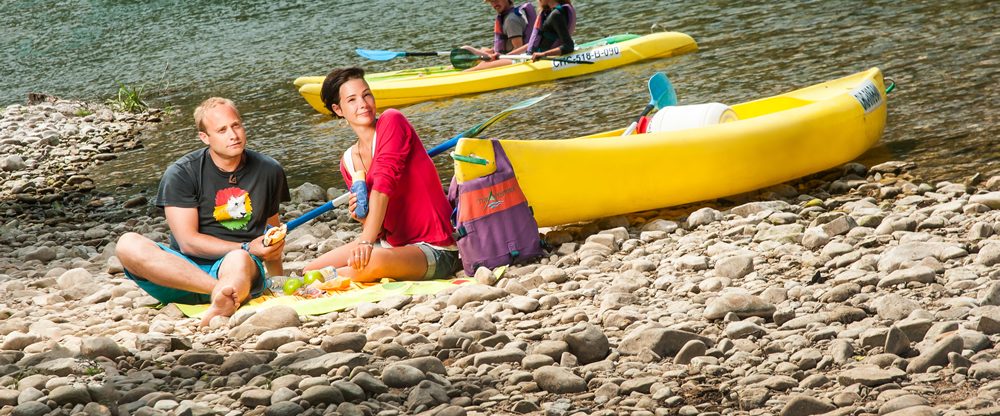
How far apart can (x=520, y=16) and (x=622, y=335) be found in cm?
755

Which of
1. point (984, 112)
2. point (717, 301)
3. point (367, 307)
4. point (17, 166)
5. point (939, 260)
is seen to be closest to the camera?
point (717, 301)

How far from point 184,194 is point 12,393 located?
4.65ft

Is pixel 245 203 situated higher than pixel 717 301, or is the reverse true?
pixel 245 203

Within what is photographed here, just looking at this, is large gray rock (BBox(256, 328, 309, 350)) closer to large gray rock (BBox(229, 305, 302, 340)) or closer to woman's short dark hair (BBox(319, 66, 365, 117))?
large gray rock (BBox(229, 305, 302, 340))

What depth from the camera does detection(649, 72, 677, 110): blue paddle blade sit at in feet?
21.9

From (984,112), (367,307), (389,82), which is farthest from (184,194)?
(389,82)

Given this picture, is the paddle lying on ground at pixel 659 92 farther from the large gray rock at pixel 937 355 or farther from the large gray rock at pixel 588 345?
the large gray rock at pixel 937 355

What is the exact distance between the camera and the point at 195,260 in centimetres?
454

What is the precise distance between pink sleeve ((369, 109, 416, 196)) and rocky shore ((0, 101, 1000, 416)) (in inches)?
21.1

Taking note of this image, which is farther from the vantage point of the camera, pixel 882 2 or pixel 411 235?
pixel 882 2

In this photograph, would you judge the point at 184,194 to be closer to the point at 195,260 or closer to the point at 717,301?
the point at 195,260

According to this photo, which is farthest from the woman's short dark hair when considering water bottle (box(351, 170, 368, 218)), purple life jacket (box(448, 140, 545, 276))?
purple life jacket (box(448, 140, 545, 276))

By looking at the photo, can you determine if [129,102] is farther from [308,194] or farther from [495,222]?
[495,222]

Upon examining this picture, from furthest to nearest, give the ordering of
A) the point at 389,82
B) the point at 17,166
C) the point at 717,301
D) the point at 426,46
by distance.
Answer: the point at 426,46
the point at 389,82
the point at 17,166
the point at 717,301
